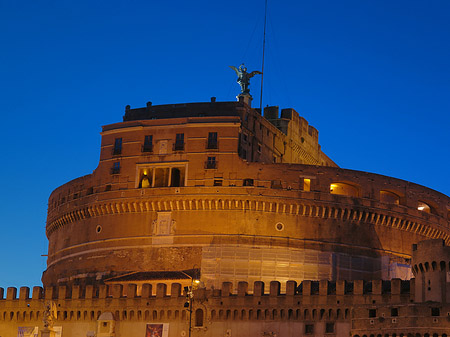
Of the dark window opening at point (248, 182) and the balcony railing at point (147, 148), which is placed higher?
the balcony railing at point (147, 148)

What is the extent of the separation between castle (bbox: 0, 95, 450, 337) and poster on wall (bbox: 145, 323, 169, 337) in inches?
4.1

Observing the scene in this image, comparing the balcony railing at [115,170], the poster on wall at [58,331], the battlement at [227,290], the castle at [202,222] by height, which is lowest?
the poster on wall at [58,331]

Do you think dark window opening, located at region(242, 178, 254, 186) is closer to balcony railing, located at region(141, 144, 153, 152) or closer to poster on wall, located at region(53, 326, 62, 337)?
balcony railing, located at region(141, 144, 153, 152)

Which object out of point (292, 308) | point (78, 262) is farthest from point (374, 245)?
point (78, 262)

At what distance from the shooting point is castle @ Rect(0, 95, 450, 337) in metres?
63.4

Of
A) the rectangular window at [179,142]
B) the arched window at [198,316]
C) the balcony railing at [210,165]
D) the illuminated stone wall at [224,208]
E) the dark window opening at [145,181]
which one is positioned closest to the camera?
the arched window at [198,316]

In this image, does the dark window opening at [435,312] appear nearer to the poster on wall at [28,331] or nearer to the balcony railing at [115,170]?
the poster on wall at [28,331]

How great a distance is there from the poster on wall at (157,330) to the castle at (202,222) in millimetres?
105

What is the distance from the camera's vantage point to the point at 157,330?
192 ft

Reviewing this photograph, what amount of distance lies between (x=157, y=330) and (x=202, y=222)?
12.3 m

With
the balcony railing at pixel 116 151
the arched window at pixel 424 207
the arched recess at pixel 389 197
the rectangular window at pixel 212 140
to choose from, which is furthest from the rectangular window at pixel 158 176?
the arched window at pixel 424 207

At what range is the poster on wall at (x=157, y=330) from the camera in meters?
58.1

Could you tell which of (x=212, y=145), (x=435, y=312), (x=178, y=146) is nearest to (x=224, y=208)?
(x=212, y=145)

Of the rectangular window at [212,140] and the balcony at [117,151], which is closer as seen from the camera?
the rectangular window at [212,140]
